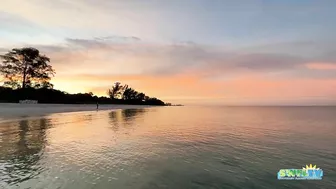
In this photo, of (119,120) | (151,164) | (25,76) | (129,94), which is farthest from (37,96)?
(129,94)

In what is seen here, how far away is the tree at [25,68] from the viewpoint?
53875mm

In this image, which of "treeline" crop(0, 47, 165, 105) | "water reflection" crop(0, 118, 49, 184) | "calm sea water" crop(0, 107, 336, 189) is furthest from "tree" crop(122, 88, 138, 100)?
"calm sea water" crop(0, 107, 336, 189)

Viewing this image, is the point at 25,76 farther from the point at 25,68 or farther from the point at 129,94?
the point at 129,94

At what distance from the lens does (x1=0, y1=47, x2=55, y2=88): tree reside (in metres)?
53.9

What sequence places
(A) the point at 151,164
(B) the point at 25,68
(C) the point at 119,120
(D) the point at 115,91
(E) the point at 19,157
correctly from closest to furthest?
(A) the point at 151,164
(E) the point at 19,157
(C) the point at 119,120
(B) the point at 25,68
(D) the point at 115,91

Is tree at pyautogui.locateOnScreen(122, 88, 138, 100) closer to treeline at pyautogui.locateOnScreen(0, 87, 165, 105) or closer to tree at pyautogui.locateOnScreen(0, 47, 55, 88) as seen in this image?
treeline at pyautogui.locateOnScreen(0, 87, 165, 105)

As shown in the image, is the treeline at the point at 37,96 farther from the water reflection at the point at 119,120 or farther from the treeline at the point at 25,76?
the water reflection at the point at 119,120

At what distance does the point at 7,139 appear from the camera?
15859mm

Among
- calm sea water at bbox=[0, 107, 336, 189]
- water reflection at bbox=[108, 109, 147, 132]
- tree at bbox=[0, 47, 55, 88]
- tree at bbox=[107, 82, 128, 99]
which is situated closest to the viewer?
calm sea water at bbox=[0, 107, 336, 189]

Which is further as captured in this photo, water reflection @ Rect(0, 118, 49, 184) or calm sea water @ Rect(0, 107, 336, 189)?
water reflection @ Rect(0, 118, 49, 184)

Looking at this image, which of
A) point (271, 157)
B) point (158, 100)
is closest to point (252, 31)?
point (271, 157)

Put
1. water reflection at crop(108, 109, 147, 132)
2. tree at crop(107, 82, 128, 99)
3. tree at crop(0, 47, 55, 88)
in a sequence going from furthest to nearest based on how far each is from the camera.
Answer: tree at crop(107, 82, 128, 99), tree at crop(0, 47, 55, 88), water reflection at crop(108, 109, 147, 132)

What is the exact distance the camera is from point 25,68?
56.0 m

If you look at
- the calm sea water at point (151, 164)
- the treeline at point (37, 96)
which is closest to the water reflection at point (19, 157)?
the calm sea water at point (151, 164)
